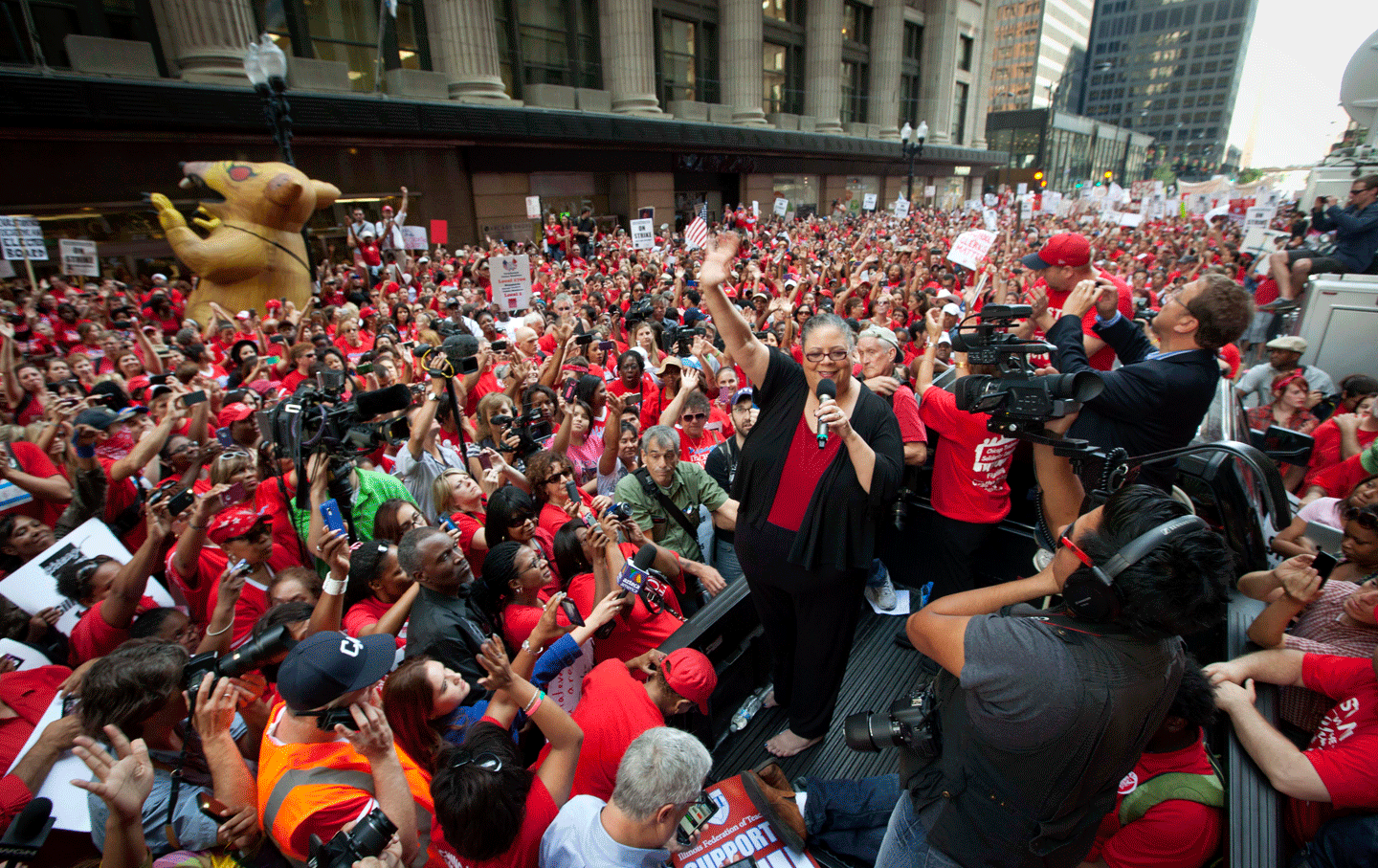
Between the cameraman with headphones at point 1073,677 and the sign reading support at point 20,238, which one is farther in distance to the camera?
the sign reading support at point 20,238

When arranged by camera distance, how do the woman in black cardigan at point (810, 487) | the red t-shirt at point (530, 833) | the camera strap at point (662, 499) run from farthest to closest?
the camera strap at point (662, 499)
the woman in black cardigan at point (810, 487)
the red t-shirt at point (530, 833)

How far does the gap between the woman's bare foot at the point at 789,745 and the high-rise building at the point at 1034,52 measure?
289ft

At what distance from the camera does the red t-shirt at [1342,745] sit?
5.88ft

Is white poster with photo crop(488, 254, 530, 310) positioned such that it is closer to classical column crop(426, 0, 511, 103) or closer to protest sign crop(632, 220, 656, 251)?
protest sign crop(632, 220, 656, 251)

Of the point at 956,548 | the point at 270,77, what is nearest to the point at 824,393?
the point at 956,548

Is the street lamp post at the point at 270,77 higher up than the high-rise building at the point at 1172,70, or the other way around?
the high-rise building at the point at 1172,70

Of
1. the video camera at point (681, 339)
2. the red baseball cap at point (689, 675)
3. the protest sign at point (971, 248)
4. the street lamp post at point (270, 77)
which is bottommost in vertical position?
the red baseball cap at point (689, 675)

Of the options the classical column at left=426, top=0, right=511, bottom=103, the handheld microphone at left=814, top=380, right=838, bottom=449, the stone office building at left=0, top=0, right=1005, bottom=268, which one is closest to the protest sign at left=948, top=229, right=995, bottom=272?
the handheld microphone at left=814, top=380, right=838, bottom=449

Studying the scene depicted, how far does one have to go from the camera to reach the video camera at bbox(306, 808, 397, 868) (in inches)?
63.8

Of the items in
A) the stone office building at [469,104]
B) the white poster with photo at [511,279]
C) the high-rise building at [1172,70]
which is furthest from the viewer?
the high-rise building at [1172,70]

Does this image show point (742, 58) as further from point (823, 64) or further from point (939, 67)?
point (939, 67)

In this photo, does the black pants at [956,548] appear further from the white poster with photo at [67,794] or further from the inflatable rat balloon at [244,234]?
the inflatable rat balloon at [244,234]

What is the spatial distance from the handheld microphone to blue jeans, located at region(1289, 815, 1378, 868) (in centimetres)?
183

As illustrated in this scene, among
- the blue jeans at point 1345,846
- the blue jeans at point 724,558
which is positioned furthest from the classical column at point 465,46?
the blue jeans at point 1345,846
